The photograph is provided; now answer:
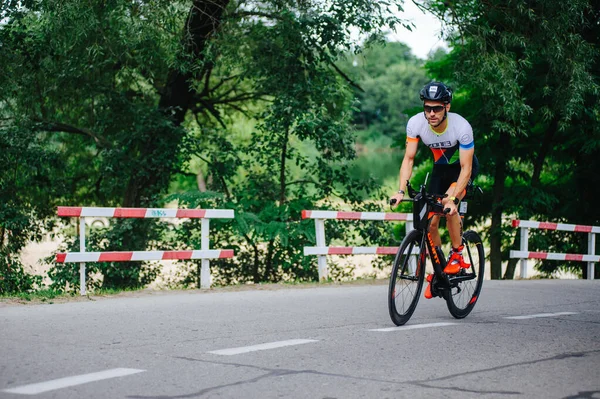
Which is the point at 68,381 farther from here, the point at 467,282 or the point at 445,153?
the point at 467,282

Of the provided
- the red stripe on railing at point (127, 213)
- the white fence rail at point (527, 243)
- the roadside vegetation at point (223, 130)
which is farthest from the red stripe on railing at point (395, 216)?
the red stripe on railing at point (127, 213)

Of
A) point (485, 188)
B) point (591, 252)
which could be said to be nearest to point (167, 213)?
point (591, 252)

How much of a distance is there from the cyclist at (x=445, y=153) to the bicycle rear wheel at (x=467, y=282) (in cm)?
18

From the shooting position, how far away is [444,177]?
8.49 meters

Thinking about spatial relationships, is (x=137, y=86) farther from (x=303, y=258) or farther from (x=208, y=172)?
(x=303, y=258)

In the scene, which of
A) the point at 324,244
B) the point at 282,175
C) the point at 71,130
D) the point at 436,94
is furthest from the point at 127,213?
the point at 71,130

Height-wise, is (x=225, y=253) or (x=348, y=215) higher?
(x=348, y=215)

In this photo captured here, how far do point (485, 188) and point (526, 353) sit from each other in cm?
2017

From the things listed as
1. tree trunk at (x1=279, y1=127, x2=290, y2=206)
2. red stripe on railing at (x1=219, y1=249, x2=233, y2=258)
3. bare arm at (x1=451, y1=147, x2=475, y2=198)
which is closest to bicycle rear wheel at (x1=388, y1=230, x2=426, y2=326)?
bare arm at (x1=451, y1=147, x2=475, y2=198)

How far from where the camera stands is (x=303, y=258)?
728 inches

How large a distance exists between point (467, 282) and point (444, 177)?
1315 mm

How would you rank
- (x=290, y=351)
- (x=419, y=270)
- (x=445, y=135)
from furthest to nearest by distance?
(x=445, y=135), (x=419, y=270), (x=290, y=351)

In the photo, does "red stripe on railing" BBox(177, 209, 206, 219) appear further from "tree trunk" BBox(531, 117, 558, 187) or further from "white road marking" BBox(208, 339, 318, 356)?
"tree trunk" BBox(531, 117, 558, 187)

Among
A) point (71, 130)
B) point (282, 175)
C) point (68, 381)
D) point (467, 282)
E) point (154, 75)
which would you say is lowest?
point (68, 381)
